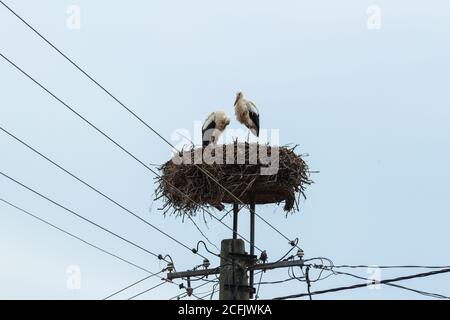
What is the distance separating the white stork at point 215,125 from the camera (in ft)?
52.1

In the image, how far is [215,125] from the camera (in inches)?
634

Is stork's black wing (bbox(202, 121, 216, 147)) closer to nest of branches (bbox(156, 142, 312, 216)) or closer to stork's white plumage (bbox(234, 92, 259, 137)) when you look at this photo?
stork's white plumage (bbox(234, 92, 259, 137))

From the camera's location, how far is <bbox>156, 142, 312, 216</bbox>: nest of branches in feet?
42.0

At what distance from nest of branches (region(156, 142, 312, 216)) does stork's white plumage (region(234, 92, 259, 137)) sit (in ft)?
8.00

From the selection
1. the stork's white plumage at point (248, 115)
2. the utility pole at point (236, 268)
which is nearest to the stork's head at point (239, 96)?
the stork's white plumage at point (248, 115)

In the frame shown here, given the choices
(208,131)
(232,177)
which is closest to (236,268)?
(232,177)

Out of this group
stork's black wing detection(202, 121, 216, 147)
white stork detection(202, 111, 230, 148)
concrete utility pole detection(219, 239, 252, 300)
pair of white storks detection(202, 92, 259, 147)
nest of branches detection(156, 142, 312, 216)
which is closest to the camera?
concrete utility pole detection(219, 239, 252, 300)

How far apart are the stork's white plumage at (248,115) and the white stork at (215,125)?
0.19 meters

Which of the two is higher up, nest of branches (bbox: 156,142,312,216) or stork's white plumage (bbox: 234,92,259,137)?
stork's white plumage (bbox: 234,92,259,137)

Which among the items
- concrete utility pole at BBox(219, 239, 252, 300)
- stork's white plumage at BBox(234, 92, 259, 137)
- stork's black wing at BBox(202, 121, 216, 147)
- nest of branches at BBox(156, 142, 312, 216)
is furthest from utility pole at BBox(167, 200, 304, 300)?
stork's white plumage at BBox(234, 92, 259, 137)

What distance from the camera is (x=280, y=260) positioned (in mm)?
10594
